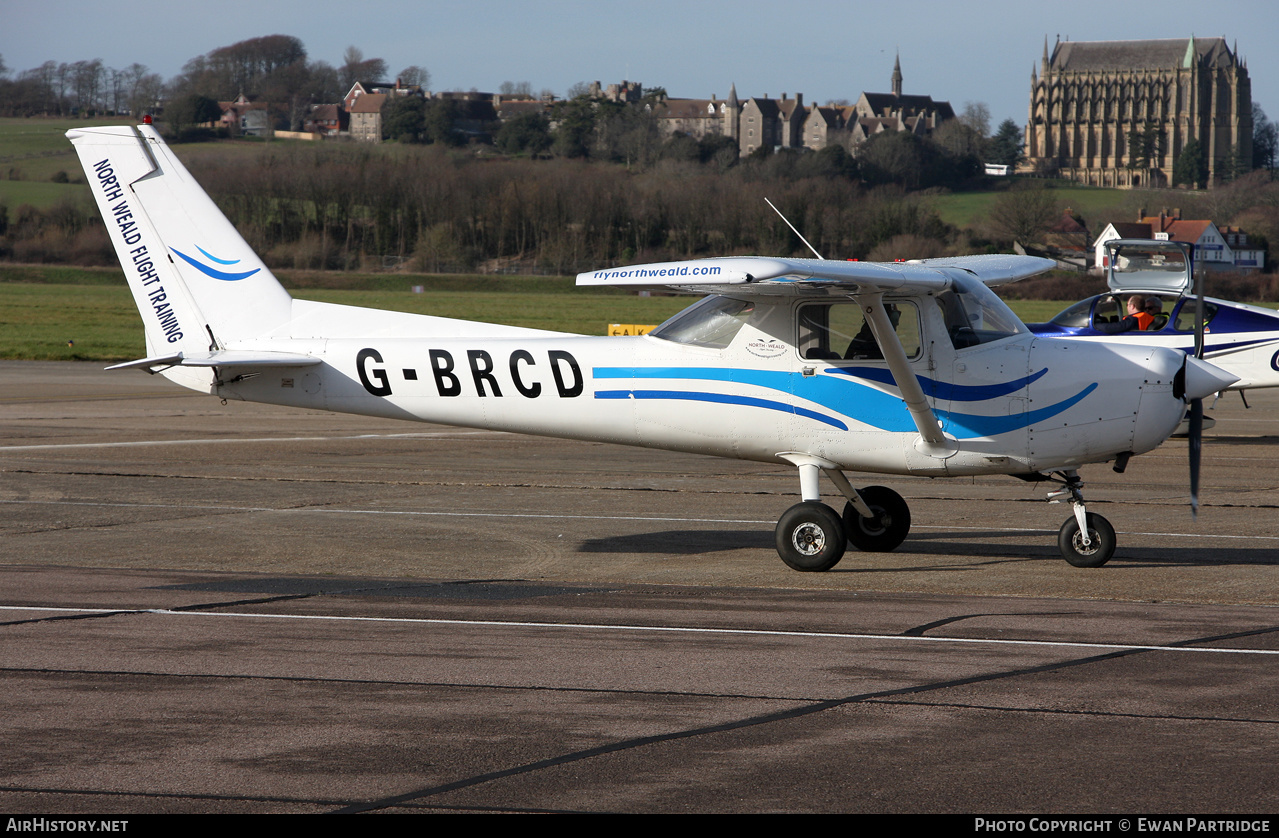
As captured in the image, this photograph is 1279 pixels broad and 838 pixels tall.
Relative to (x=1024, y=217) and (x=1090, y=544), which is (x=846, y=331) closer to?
(x=1090, y=544)

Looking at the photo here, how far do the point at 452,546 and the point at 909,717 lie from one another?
19.6ft

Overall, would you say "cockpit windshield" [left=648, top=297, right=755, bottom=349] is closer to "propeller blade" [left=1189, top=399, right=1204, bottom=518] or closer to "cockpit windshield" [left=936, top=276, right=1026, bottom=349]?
"cockpit windshield" [left=936, top=276, right=1026, bottom=349]

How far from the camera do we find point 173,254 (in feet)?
37.2

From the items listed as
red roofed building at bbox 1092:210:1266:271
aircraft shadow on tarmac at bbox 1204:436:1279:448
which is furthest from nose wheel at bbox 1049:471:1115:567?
red roofed building at bbox 1092:210:1266:271

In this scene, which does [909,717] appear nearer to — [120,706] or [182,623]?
[120,706]

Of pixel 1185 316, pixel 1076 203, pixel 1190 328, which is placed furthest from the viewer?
pixel 1076 203

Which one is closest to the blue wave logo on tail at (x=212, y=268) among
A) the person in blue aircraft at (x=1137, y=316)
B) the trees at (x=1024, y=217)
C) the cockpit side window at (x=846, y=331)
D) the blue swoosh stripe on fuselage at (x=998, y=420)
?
the cockpit side window at (x=846, y=331)

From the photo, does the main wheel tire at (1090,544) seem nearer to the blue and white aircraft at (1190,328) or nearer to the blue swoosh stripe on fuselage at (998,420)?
the blue swoosh stripe on fuselage at (998,420)

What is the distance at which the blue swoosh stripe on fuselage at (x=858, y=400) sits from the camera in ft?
32.3

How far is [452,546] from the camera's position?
36.3 feet

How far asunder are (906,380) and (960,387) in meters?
0.51

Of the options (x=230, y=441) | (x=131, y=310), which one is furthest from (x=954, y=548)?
(x=131, y=310)

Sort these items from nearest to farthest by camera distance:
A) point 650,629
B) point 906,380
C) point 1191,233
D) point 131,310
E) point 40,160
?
point 650,629
point 906,380
point 131,310
point 1191,233
point 40,160

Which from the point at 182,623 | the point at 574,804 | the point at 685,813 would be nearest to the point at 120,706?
the point at 182,623
